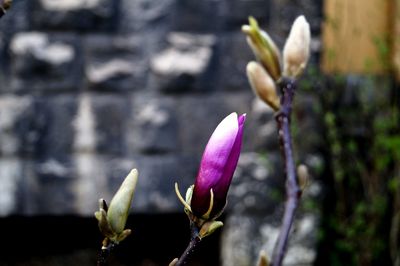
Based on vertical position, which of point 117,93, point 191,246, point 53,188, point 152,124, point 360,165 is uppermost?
point 191,246

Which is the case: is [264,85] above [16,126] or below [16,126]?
above

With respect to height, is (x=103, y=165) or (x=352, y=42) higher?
(x=352, y=42)

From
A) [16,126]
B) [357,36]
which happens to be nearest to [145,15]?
[16,126]

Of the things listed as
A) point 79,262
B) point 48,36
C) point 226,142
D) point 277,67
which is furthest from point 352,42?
point 226,142

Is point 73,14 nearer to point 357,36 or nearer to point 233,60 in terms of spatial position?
point 233,60

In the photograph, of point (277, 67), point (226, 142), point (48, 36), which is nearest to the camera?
point (226, 142)

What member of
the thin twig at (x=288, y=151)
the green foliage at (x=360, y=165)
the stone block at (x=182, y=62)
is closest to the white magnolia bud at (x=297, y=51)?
the thin twig at (x=288, y=151)

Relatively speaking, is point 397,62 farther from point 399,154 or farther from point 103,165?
point 103,165
